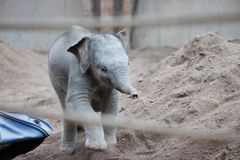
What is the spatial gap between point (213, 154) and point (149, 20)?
1471 millimetres

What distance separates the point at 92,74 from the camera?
3654 mm

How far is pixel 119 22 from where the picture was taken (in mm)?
2348

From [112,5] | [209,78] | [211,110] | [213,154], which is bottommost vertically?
[213,154]

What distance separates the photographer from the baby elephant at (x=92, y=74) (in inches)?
Answer: 133

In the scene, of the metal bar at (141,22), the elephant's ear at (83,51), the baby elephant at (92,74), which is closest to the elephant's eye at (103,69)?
the baby elephant at (92,74)

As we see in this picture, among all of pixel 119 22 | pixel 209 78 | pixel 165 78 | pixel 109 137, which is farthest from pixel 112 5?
pixel 119 22

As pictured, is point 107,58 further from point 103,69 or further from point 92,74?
point 92,74

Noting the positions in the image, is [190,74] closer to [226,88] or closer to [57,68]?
[226,88]

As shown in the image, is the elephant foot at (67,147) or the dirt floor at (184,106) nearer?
the dirt floor at (184,106)

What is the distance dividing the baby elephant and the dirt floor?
23cm

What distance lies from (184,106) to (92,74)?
866 mm

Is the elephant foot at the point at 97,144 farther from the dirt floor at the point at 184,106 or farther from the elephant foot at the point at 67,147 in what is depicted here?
the elephant foot at the point at 67,147

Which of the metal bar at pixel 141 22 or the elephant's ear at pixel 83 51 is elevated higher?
the elephant's ear at pixel 83 51

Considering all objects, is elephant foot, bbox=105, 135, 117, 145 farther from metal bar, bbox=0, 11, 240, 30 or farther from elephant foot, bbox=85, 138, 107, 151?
metal bar, bbox=0, 11, 240, 30
